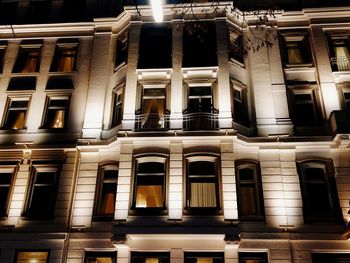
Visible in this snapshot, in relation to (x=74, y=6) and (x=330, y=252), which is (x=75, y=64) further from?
(x=330, y=252)

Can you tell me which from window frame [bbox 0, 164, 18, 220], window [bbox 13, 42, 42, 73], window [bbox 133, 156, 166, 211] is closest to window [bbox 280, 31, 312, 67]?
window [bbox 133, 156, 166, 211]

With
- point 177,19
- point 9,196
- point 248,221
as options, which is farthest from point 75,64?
point 248,221

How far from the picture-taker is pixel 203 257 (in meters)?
15.0

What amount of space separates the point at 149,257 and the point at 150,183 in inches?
121

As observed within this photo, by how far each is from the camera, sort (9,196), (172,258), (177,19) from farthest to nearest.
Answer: (177,19), (9,196), (172,258)

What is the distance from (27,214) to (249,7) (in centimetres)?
1612

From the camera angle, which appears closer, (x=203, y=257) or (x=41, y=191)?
(x=203, y=257)

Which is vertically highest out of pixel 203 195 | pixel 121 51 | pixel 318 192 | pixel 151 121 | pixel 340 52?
pixel 121 51

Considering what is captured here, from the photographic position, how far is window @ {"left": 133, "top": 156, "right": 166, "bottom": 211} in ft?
52.2

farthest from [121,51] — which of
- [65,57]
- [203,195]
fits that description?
[203,195]

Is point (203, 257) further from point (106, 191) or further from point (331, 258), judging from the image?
point (106, 191)

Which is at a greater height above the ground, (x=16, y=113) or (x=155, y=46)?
(x=155, y=46)

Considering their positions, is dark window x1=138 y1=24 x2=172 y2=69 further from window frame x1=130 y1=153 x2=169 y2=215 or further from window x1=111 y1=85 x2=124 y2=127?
window frame x1=130 y1=153 x2=169 y2=215

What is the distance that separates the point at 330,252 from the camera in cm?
1523
